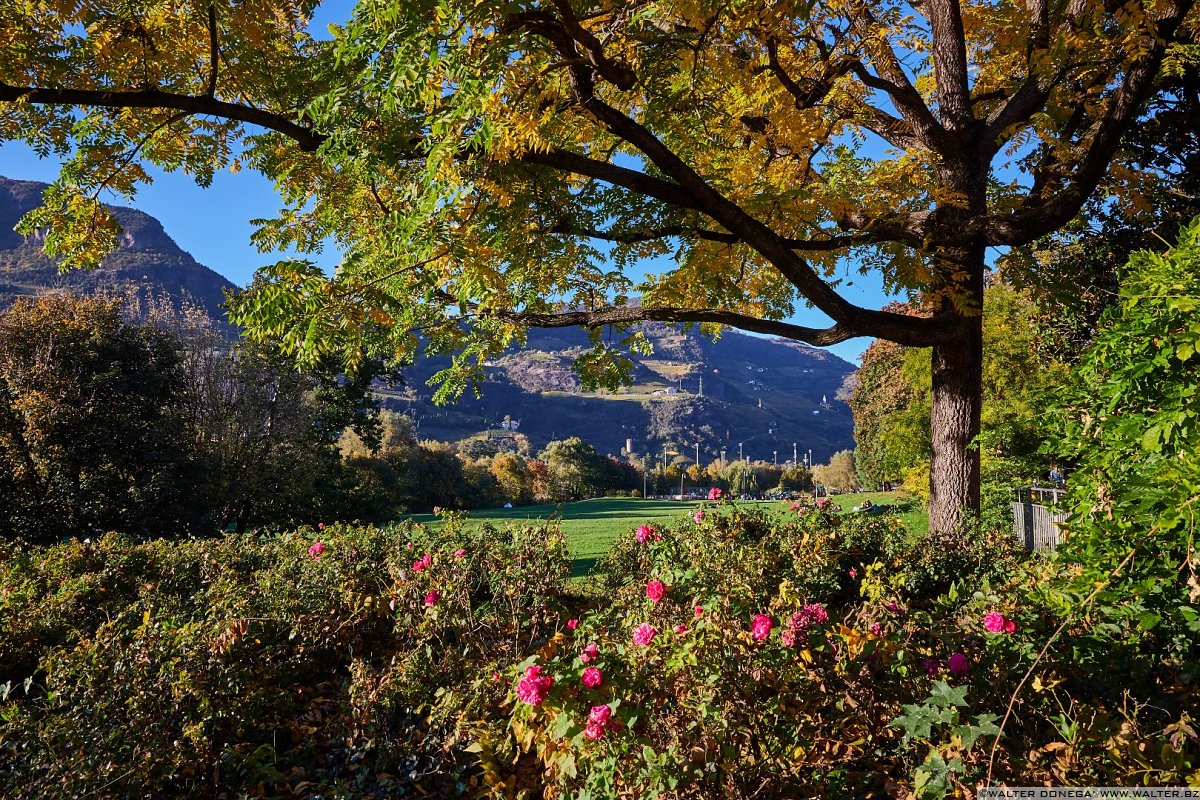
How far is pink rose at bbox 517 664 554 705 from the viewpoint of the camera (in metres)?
2.28

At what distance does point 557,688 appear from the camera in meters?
2.34

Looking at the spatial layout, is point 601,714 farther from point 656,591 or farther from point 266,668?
point 266,668

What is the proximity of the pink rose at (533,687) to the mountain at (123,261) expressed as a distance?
134 m

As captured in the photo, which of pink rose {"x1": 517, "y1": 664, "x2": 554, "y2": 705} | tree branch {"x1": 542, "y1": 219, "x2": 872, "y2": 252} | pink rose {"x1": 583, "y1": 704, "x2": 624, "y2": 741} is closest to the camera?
pink rose {"x1": 583, "y1": 704, "x2": 624, "y2": 741}

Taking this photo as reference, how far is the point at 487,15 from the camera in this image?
10.9 feet

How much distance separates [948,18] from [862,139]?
5.12 feet

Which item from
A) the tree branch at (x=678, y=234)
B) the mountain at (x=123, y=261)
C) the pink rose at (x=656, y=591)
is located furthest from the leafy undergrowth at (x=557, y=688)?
the mountain at (x=123, y=261)

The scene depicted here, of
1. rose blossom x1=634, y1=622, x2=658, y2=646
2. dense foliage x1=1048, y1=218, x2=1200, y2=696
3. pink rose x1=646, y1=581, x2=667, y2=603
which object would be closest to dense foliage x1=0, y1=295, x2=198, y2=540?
pink rose x1=646, y1=581, x2=667, y2=603

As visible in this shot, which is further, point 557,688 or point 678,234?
point 678,234

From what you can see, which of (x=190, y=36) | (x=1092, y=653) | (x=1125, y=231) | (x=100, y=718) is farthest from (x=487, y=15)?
(x=1125, y=231)

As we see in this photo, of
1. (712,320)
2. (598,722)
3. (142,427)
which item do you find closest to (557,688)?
(598,722)

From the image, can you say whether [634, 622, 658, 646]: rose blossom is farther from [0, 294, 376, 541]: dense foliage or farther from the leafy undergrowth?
[0, 294, 376, 541]: dense foliage

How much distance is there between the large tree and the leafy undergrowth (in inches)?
73.3

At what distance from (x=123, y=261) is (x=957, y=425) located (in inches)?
6992
